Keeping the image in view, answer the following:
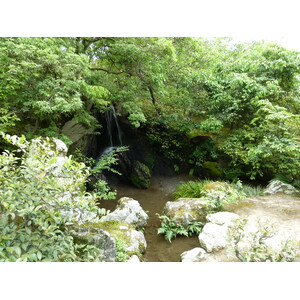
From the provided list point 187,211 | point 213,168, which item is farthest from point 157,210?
point 213,168

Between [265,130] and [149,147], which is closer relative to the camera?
[265,130]

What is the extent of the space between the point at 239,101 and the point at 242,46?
469 centimetres

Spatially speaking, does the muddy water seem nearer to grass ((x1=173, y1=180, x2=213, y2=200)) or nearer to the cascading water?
grass ((x1=173, y1=180, x2=213, y2=200))

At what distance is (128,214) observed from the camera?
4.72m

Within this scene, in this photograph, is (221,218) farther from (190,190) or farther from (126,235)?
(190,190)

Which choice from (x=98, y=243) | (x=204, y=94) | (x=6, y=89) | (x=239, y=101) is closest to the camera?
(x=98, y=243)

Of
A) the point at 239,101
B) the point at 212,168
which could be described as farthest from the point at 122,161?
the point at 239,101

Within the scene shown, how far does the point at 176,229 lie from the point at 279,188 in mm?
3581

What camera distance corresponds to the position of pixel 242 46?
373 inches

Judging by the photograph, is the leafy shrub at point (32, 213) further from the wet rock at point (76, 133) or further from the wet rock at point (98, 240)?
the wet rock at point (76, 133)

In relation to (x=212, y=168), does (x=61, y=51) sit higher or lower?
higher

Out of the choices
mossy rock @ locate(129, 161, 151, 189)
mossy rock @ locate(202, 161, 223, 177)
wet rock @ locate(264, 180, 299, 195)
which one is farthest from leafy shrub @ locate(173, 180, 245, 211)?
mossy rock @ locate(129, 161, 151, 189)

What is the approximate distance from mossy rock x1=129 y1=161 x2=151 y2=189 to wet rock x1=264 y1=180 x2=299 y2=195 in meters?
4.55
